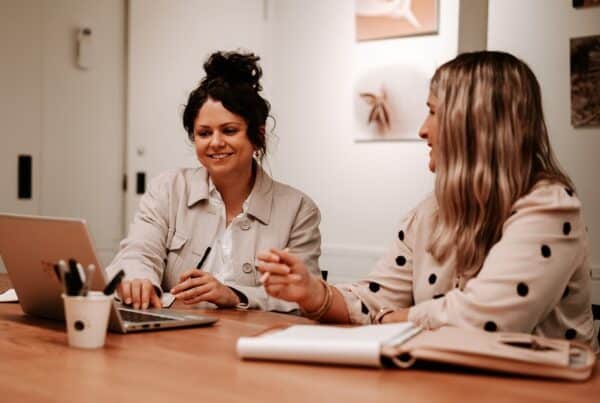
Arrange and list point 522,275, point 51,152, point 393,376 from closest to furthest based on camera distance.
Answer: point 393,376 < point 522,275 < point 51,152

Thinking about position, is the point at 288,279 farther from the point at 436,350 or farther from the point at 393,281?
the point at 436,350

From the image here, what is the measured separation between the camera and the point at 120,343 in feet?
4.29

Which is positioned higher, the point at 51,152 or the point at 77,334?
the point at 51,152

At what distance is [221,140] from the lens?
90.0 inches

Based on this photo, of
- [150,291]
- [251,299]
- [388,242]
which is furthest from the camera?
[388,242]

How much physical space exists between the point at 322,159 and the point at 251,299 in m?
2.38

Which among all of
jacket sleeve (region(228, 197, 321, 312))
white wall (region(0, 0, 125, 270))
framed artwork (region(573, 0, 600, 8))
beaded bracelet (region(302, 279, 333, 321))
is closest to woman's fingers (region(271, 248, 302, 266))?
beaded bracelet (region(302, 279, 333, 321))

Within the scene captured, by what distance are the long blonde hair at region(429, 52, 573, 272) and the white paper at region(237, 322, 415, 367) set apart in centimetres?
37

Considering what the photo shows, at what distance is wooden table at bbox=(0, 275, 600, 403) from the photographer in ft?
3.19

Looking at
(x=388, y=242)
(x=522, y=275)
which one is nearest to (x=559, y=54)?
(x=388, y=242)

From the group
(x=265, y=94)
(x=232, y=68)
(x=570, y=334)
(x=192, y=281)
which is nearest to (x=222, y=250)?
(x=192, y=281)

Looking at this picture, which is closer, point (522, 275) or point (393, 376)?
point (393, 376)

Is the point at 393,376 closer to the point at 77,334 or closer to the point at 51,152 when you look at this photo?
the point at 77,334

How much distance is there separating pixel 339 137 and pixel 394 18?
0.71 metres
